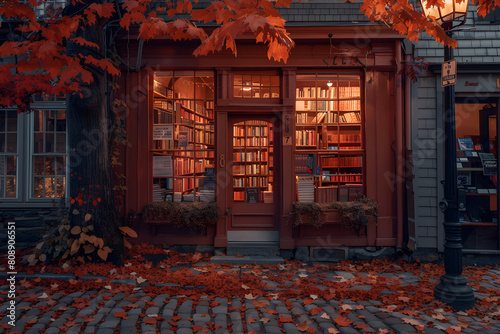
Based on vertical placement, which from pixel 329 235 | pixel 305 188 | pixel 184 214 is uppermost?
pixel 305 188

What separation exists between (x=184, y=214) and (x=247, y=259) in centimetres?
154

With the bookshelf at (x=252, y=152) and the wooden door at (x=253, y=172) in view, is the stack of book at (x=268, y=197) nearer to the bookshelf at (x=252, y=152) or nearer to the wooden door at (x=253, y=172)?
the wooden door at (x=253, y=172)

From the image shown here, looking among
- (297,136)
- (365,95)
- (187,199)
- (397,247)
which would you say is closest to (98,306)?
(187,199)

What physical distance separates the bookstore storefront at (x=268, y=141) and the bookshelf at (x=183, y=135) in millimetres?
21

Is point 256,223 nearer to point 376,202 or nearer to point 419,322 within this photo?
point 376,202

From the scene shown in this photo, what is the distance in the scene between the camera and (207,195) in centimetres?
852

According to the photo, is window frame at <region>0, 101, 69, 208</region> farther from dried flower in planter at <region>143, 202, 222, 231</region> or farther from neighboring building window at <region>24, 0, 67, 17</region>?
neighboring building window at <region>24, 0, 67, 17</region>

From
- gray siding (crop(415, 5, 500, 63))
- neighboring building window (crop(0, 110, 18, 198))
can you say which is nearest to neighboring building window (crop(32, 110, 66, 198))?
neighboring building window (crop(0, 110, 18, 198))

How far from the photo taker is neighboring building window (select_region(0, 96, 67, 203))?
8.44 meters

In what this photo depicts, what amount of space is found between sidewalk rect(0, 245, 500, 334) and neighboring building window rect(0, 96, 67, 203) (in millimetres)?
2211

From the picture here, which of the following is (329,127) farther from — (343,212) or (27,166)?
(27,166)

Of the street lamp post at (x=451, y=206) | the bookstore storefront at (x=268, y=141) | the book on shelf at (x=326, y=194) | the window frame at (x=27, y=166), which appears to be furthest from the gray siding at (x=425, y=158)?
the window frame at (x=27, y=166)

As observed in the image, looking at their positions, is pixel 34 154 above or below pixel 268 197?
above

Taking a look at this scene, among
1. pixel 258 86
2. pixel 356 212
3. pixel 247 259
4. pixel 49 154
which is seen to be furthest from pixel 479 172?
pixel 49 154
